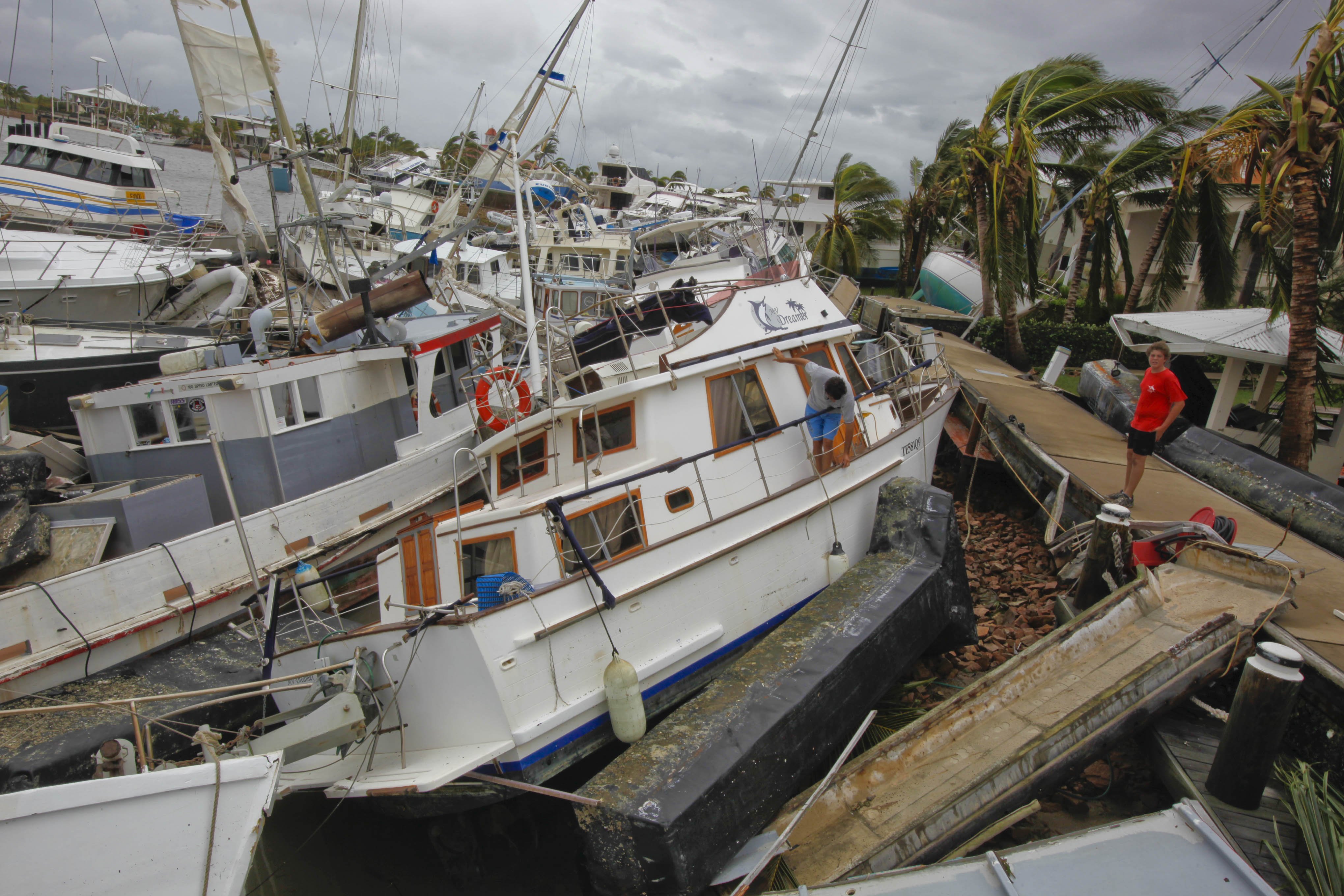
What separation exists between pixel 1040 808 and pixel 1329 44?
316 inches

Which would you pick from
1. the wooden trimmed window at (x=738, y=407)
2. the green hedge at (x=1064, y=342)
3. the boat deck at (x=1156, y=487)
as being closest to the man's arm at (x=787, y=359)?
the wooden trimmed window at (x=738, y=407)

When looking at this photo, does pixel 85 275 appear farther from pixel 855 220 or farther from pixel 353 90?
pixel 855 220

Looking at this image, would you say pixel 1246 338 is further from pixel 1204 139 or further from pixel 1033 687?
pixel 1033 687

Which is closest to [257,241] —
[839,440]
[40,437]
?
[40,437]

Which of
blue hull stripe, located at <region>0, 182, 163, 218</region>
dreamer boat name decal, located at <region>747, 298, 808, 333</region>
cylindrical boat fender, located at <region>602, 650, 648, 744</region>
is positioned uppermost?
blue hull stripe, located at <region>0, 182, 163, 218</region>

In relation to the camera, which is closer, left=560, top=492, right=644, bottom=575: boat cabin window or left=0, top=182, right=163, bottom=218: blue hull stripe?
left=560, top=492, right=644, bottom=575: boat cabin window

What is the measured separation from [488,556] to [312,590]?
2.61m

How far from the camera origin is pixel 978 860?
3.84m

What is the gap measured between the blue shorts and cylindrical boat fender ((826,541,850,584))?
1042 mm

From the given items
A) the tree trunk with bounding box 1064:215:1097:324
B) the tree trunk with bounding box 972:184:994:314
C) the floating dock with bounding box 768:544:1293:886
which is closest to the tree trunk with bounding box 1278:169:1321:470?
the floating dock with bounding box 768:544:1293:886

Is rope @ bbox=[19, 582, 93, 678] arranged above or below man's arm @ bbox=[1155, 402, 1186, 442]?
below

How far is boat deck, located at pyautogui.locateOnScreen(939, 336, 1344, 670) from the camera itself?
5.14 m

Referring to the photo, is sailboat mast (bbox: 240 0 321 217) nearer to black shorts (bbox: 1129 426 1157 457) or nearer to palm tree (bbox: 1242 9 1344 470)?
black shorts (bbox: 1129 426 1157 457)

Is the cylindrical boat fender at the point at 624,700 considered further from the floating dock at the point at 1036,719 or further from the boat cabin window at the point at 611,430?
the boat cabin window at the point at 611,430
